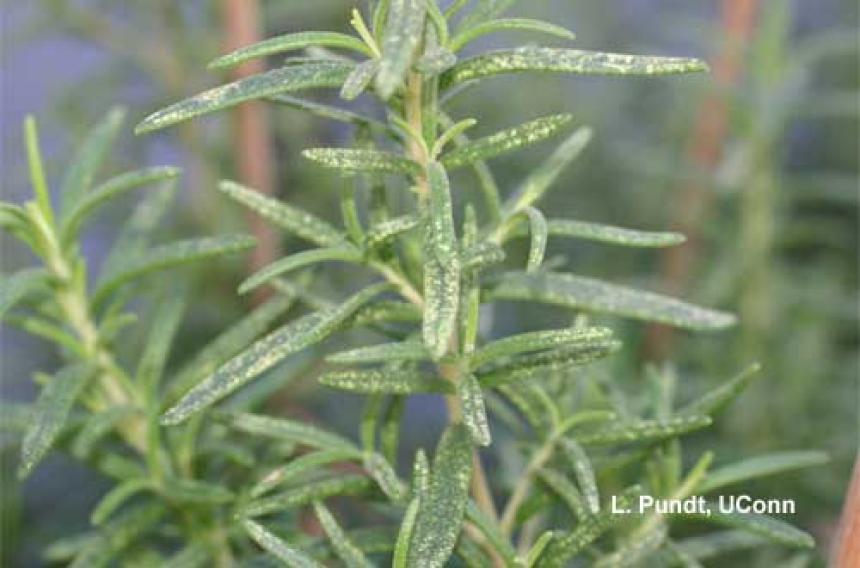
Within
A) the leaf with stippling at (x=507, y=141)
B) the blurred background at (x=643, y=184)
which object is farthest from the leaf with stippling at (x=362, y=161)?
the blurred background at (x=643, y=184)

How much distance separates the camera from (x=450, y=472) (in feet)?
1.67

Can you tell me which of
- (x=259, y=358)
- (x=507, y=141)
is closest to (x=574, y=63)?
(x=507, y=141)

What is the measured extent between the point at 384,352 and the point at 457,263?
6cm

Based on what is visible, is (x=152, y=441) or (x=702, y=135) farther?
(x=702, y=135)

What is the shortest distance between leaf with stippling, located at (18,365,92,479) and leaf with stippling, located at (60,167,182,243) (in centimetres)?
6

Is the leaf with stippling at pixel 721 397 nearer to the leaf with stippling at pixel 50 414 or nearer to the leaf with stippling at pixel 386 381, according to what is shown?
the leaf with stippling at pixel 386 381

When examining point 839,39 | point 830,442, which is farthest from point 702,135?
point 830,442

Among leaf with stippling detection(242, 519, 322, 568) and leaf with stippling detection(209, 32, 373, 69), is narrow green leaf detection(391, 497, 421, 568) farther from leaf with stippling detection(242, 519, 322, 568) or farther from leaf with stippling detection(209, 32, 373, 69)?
leaf with stippling detection(209, 32, 373, 69)

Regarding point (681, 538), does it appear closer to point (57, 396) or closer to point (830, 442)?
point (830, 442)

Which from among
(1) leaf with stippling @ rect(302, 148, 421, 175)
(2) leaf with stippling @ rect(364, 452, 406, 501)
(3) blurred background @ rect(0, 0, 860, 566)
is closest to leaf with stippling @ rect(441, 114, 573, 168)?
(1) leaf with stippling @ rect(302, 148, 421, 175)

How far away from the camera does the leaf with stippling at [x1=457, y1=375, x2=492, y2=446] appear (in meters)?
0.47

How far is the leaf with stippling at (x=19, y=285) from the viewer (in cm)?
55

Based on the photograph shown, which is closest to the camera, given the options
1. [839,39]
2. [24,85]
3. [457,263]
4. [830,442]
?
[457,263]

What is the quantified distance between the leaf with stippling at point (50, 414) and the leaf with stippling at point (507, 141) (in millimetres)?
180
